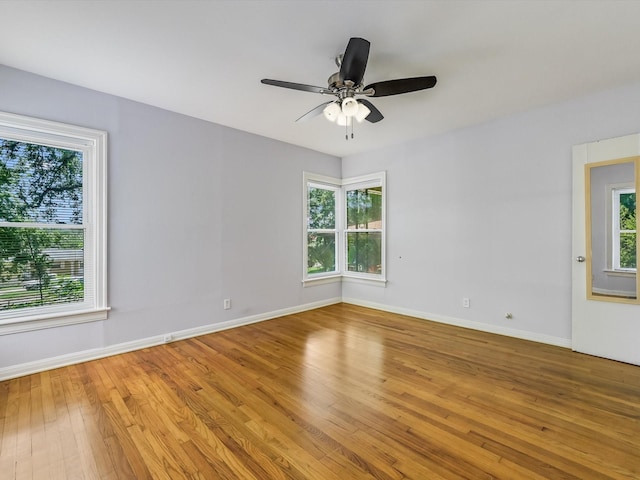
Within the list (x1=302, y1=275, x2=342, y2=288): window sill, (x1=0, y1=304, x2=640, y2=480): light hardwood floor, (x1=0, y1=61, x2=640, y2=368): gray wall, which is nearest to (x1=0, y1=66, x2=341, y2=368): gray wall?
(x1=0, y1=61, x2=640, y2=368): gray wall

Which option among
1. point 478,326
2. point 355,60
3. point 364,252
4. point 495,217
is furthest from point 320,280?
point 355,60

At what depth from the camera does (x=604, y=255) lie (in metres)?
2.99

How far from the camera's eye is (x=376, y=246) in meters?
5.04

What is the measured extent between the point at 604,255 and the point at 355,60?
10.3ft

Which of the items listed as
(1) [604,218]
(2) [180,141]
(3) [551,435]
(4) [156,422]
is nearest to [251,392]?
(4) [156,422]

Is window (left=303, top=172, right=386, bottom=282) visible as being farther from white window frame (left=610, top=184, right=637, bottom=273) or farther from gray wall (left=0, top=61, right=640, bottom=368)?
white window frame (left=610, top=184, right=637, bottom=273)

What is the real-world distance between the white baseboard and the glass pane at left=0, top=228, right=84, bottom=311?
3.94 metres

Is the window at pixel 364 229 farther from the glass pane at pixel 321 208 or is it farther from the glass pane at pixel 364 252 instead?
the glass pane at pixel 321 208

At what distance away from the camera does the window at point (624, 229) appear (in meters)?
2.84

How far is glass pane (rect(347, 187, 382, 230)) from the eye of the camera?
16.4 feet

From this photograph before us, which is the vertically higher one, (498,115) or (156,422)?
(498,115)

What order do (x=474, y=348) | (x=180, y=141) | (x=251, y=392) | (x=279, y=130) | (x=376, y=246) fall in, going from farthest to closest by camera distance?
1. (x=376, y=246)
2. (x=279, y=130)
3. (x=180, y=141)
4. (x=474, y=348)
5. (x=251, y=392)

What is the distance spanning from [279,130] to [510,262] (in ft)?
11.1

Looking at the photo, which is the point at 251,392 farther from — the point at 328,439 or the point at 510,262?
the point at 510,262
